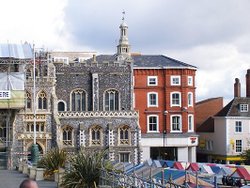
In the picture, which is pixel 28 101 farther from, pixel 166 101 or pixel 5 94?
pixel 166 101

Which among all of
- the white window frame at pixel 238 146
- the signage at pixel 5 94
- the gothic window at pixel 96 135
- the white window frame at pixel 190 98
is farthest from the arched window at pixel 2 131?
the white window frame at pixel 238 146

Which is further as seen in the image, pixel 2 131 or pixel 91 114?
pixel 91 114

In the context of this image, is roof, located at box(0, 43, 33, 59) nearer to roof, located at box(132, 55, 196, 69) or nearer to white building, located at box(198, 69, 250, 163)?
roof, located at box(132, 55, 196, 69)

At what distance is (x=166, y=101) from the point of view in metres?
70.5

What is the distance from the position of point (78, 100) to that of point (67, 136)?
4085mm

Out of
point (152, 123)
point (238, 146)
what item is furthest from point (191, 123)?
point (238, 146)

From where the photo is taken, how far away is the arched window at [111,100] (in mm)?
66250

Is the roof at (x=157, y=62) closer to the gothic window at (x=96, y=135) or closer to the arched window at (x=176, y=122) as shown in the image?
the arched window at (x=176, y=122)

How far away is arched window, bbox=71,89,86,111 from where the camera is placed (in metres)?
66.0

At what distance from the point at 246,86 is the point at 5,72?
101 feet

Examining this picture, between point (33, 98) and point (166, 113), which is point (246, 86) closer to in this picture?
point (166, 113)

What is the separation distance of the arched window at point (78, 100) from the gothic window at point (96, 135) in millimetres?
3054

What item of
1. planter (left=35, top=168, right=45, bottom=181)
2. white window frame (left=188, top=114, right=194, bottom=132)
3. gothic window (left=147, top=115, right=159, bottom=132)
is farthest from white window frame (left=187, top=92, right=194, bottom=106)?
planter (left=35, top=168, right=45, bottom=181)

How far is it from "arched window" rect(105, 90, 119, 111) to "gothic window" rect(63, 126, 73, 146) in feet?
14.9
